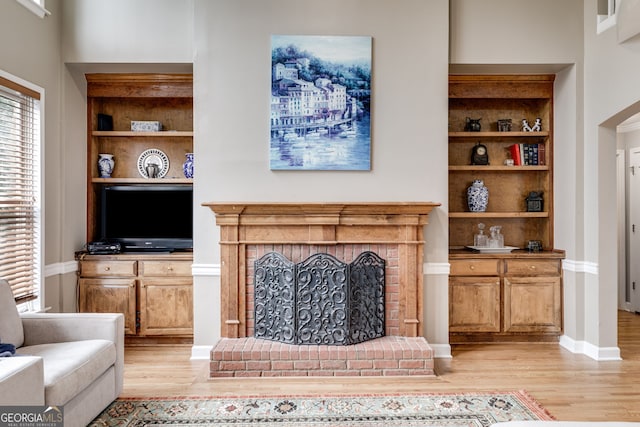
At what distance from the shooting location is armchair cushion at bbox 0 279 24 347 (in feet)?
8.94

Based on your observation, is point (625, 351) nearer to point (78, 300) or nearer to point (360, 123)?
point (360, 123)

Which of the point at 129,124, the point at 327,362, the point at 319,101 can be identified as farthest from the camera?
the point at 129,124

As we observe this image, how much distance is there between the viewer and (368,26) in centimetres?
389

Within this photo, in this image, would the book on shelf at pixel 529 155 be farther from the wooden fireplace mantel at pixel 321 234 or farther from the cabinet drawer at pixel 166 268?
the cabinet drawer at pixel 166 268

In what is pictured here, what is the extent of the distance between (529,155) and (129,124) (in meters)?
4.13

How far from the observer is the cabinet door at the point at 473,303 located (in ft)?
13.9

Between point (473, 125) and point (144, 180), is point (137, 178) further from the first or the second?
point (473, 125)

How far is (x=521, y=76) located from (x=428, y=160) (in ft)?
4.73

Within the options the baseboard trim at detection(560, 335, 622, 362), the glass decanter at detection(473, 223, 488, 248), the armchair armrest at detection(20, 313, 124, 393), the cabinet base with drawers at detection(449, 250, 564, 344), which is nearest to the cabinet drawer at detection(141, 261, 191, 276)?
the armchair armrest at detection(20, 313, 124, 393)

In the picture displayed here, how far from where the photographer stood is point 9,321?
9.09 feet

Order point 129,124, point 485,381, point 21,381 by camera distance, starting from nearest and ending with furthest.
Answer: point 21,381 < point 485,381 < point 129,124

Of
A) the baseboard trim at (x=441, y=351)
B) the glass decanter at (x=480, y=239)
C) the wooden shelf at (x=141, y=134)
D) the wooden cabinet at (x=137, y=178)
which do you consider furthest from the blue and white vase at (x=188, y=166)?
the glass decanter at (x=480, y=239)

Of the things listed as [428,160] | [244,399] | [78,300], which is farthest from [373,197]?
[78,300]

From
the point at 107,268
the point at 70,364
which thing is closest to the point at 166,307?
the point at 107,268
